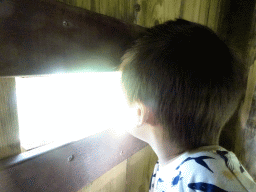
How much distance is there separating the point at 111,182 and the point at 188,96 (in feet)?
1.45

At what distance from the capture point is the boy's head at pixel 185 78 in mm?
419

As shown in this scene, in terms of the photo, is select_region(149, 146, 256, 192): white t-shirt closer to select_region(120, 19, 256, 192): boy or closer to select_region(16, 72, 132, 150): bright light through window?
select_region(120, 19, 256, 192): boy

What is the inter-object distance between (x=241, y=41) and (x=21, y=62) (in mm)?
1092

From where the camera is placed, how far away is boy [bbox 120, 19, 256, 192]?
392 mm

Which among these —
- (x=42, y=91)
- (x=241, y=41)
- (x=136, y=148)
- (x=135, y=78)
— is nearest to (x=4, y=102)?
(x=42, y=91)

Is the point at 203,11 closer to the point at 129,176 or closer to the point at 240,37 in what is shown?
the point at 240,37

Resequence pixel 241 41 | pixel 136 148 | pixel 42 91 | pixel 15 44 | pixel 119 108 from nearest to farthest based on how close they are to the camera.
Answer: pixel 15 44
pixel 42 91
pixel 119 108
pixel 136 148
pixel 241 41

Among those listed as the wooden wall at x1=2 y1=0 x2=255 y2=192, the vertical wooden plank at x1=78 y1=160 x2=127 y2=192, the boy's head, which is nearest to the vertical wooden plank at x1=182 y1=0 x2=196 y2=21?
the wooden wall at x1=2 y1=0 x2=255 y2=192

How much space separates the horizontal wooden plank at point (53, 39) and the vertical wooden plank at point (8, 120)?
6 centimetres

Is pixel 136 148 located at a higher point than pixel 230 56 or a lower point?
lower

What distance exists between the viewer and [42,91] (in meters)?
0.41

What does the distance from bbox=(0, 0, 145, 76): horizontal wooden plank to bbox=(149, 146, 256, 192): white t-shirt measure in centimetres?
30

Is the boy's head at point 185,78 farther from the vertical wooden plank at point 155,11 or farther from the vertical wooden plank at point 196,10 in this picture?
the vertical wooden plank at point 196,10

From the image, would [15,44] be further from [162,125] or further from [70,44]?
[162,125]
